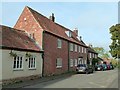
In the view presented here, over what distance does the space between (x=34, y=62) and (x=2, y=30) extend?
17.2 ft

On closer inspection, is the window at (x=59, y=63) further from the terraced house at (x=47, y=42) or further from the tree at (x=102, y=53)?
the tree at (x=102, y=53)

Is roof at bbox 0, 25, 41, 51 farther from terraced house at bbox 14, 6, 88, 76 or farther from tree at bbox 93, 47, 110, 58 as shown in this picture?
tree at bbox 93, 47, 110, 58

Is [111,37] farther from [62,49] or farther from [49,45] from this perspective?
[49,45]

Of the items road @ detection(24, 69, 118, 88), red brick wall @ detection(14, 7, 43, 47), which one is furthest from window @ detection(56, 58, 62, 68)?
road @ detection(24, 69, 118, 88)

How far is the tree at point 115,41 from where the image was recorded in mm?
54781

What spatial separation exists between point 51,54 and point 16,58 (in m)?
9.49

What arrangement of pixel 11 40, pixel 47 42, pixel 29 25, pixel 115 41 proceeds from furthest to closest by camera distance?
pixel 115 41, pixel 29 25, pixel 47 42, pixel 11 40

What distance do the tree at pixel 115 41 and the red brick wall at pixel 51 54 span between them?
2036 cm

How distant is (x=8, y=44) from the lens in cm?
2250

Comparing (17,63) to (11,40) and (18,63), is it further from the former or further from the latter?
(11,40)

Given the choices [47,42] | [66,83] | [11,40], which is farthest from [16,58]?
[47,42]

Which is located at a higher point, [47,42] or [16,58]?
[47,42]

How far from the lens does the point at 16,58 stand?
23.4 m

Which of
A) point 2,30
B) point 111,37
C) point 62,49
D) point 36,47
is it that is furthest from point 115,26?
point 2,30
